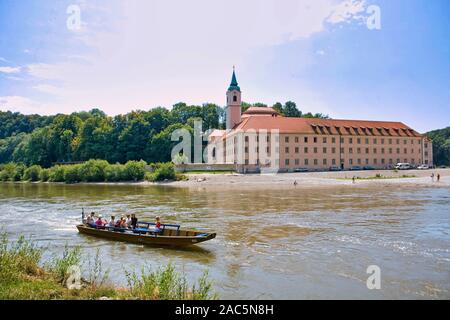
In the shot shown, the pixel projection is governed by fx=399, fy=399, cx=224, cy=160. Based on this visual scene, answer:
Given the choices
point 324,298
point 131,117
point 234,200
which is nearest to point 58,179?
point 131,117

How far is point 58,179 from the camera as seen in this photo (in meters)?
95.2

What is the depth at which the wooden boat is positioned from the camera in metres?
21.3

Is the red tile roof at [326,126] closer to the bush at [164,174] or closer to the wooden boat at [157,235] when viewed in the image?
the bush at [164,174]

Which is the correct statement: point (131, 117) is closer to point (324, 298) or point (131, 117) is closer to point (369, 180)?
point (369, 180)

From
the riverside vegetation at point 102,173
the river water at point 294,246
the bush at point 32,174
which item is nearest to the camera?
the river water at point 294,246

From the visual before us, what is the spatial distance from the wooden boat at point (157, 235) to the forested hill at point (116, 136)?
8257 cm

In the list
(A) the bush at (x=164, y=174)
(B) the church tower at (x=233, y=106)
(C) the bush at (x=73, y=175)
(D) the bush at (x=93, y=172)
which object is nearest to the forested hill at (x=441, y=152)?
(B) the church tower at (x=233, y=106)

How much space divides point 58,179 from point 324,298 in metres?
92.3

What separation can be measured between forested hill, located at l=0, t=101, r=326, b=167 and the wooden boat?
3251 inches

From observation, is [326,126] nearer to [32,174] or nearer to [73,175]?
[73,175]

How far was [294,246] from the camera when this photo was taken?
70.3ft

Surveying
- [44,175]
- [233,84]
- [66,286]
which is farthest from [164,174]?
[66,286]

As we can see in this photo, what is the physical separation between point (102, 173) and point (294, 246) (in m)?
76.2

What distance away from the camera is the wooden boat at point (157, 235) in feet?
69.7
